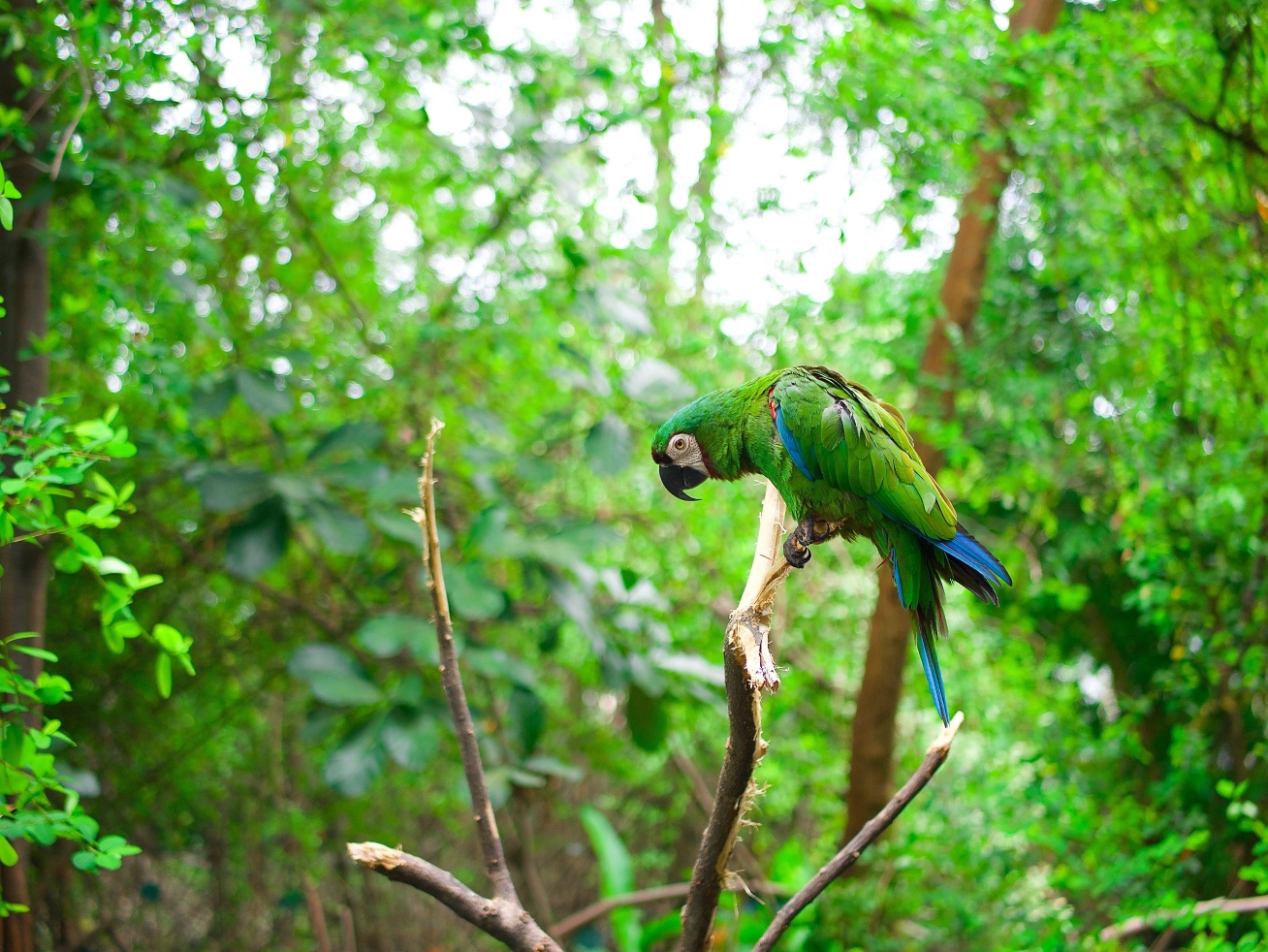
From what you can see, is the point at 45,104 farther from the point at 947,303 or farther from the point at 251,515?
the point at 947,303

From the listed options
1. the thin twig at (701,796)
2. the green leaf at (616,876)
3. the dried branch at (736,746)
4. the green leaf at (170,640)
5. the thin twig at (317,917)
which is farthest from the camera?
the thin twig at (701,796)

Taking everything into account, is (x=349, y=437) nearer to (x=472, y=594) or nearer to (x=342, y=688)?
(x=472, y=594)

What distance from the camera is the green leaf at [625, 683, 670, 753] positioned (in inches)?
104

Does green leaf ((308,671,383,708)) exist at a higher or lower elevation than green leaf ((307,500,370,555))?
lower

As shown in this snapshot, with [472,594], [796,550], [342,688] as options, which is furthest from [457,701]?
[342,688]

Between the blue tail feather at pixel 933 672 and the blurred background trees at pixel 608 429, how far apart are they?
3.05 ft

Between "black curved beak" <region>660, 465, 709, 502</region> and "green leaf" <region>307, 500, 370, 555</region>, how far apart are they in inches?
34.0

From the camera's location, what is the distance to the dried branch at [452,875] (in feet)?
3.92

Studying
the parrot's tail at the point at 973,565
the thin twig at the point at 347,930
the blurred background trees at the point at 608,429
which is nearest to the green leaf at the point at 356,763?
the blurred background trees at the point at 608,429

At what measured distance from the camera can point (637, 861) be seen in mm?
4273

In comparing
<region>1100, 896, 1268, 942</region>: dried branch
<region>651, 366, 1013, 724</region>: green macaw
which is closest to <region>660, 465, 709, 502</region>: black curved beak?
<region>651, 366, 1013, 724</region>: green macaw

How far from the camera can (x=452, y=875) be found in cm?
130

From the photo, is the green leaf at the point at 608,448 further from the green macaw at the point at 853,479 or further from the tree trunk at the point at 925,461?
the tree trunk at the point at 925,461

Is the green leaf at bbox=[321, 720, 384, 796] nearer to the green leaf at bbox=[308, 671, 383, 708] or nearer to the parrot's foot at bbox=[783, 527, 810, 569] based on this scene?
the green leaf at bbox=[308, 671, 383, 708]
